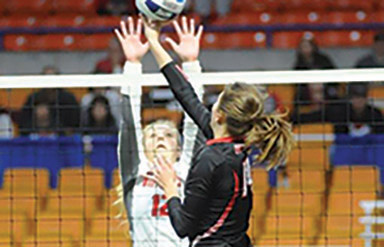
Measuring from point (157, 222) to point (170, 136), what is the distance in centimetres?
54

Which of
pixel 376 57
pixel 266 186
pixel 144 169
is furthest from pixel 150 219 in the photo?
pixel 376 57

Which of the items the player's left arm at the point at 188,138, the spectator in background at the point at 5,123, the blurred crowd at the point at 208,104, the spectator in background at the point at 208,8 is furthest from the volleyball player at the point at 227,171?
the spectator in background at the point at 208,8

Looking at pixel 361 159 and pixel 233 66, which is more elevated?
pixel 233 66

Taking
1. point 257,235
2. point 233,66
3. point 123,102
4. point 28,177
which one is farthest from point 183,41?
point 233,66

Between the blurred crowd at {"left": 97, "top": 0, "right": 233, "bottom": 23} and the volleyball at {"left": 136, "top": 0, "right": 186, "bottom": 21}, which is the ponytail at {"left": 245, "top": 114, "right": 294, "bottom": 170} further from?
the blurred crowd at {"left": 97, "top": 0, "right": 233, "bottom": 23}

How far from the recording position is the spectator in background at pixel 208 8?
1330cm

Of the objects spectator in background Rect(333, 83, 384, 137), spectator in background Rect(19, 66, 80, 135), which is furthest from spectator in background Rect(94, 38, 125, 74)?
spectator in background Rect(333, 83, 384, 137)

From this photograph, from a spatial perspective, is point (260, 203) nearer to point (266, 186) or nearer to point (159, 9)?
point (266, 186)

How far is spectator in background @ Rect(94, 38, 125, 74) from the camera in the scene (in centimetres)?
1151

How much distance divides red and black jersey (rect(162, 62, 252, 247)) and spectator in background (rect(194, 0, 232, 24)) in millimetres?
8353

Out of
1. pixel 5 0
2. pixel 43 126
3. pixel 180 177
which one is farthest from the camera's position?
pixel 5 0

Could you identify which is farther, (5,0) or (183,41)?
(5,0)

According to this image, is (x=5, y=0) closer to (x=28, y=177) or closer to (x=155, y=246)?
(x=28, y=177)

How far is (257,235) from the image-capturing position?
8.43m
